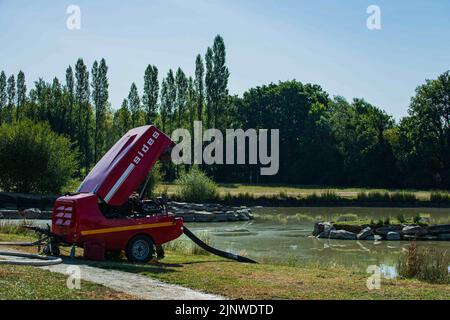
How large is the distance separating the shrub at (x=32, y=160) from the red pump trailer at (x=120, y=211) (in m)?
27.0

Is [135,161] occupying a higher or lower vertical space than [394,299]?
higher

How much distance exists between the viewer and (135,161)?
13.6m

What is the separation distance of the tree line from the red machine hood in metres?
55.1

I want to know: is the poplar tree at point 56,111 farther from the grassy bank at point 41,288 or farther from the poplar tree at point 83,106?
the grassy bank at point 41,288

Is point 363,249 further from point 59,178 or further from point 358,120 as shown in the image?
point 358,120

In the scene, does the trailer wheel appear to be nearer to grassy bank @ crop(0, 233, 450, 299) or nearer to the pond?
grassy bank @ crop(0, 233, 450, 299)

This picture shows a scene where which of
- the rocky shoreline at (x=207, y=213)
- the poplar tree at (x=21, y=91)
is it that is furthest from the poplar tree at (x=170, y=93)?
the rocky shoreline at (x=207, y=213)

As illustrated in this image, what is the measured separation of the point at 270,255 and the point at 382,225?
989 cm

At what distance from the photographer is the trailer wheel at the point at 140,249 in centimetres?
1368

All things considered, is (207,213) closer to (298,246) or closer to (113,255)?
(298,246)

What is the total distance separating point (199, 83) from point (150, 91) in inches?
257

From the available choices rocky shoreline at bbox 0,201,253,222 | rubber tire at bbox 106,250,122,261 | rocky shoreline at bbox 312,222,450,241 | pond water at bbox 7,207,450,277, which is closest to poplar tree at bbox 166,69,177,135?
rocky shoreline at bbox 0,201,253,222

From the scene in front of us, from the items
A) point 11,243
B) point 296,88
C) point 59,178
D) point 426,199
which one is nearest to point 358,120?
point 296,88

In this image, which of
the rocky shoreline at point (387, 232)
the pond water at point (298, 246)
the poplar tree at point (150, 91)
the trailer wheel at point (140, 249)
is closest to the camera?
the trailer wheel at point (140, 249)
